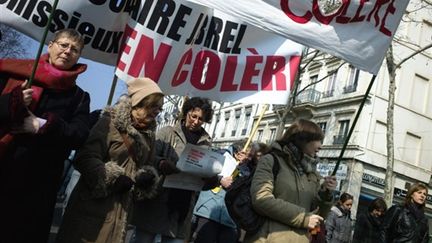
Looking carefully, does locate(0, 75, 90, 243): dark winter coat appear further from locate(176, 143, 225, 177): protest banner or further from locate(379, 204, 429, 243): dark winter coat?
locate(379, 204, 429, 243): dark winter coat

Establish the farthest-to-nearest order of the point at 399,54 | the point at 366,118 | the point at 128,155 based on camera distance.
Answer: the point at 399,54
the point at 366,118
the point at 128,155

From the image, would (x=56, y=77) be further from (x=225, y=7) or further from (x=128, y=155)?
(x=225, y=7)

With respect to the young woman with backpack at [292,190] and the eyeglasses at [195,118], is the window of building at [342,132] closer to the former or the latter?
the eyeglasses at [195,118]

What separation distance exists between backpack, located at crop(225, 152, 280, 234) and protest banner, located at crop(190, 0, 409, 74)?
95 centimetres

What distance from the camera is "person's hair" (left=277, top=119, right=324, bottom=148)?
3477mm

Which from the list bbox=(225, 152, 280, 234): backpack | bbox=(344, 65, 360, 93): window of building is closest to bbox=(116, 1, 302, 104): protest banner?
bbox=(225, 152, 280, 234): backpack

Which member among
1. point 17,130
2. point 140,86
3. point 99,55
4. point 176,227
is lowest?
point 176,227

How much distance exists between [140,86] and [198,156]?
2.79 ft

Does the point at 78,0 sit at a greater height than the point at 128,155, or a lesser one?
greater

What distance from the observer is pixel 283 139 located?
355 centimetres

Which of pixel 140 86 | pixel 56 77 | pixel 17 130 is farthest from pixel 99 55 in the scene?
pixel 17 130

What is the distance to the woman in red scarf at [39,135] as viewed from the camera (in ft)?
8.74

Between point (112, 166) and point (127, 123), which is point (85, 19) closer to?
point (127, 123)

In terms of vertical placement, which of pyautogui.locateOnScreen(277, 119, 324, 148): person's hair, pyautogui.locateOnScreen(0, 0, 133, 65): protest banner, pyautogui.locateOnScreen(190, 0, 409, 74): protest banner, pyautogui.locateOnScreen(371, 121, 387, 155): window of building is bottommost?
pyautogui.locateOnScreen(277, 119, 324, 148): person's hair
